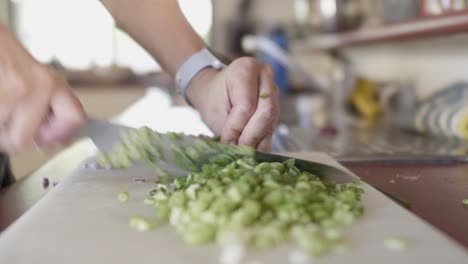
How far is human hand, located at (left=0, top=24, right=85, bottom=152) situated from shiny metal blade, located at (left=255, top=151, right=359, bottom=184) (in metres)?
0.30

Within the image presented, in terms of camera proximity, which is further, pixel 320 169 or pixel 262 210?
pixel 320 169

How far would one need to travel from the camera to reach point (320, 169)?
83 centimetres

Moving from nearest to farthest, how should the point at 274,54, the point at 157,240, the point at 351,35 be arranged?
the point at 157,240 → the point at 351,35 → the point at 274,54

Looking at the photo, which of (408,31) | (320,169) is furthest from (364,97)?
(320,169)

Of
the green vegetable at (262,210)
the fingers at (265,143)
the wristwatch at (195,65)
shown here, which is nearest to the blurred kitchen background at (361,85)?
the fingers at (265,143)

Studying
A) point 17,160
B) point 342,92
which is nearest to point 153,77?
point 17,160

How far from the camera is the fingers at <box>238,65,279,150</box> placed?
0.92 meters

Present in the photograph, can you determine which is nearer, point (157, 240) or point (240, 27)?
point (157, 240)

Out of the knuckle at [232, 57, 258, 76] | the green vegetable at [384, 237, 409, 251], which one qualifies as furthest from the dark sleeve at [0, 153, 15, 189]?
the green vegetable at [384, 237, 409, 251]

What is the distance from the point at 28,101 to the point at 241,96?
0.37 meters

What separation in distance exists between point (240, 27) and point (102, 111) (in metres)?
1.54

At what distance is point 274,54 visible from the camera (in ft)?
8.24

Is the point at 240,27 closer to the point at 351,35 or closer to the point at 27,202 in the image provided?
the point at 351,35

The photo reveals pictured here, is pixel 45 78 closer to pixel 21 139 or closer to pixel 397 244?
pixel 21 139
